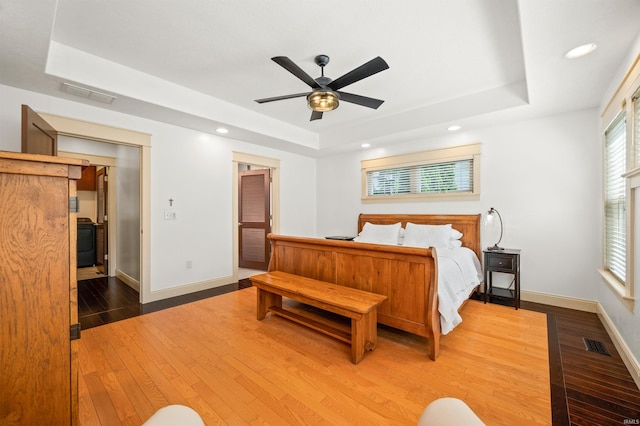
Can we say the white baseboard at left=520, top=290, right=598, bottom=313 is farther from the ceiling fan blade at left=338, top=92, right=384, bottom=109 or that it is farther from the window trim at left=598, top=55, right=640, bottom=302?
the ceiling fan blade at left=338, top=92, right=384, bottom=109

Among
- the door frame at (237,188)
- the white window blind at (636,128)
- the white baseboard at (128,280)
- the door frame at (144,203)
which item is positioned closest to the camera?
the white window blind at (636,128)

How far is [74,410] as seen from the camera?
1141 mm

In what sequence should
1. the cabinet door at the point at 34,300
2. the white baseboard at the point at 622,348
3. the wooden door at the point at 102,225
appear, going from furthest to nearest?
the wooden door at the point at 102,225, the white baseboard at the point at 622,348, the cabinet door at the point at 34,300

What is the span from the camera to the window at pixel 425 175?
4.18 m

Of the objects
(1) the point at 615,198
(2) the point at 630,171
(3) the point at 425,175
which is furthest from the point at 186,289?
(1) the point at 615,198

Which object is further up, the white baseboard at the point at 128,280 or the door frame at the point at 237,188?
the door frame at the point at 237,188

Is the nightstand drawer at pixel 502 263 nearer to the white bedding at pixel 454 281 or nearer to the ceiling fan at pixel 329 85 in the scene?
the white bedding at pixel 454 281

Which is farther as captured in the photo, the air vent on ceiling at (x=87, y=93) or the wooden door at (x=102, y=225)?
the wooden door at (x=102, y=225)

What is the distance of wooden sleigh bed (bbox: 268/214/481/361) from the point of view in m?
2.31

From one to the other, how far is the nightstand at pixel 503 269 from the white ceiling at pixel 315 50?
1.82m

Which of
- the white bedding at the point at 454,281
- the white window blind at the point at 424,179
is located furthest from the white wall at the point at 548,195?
the white bedding at the point at 454,281

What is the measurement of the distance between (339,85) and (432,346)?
241 cm

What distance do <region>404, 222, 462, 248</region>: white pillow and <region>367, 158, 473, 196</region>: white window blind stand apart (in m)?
0.69

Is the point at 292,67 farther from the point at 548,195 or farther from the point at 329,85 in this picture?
the point at 548,195
